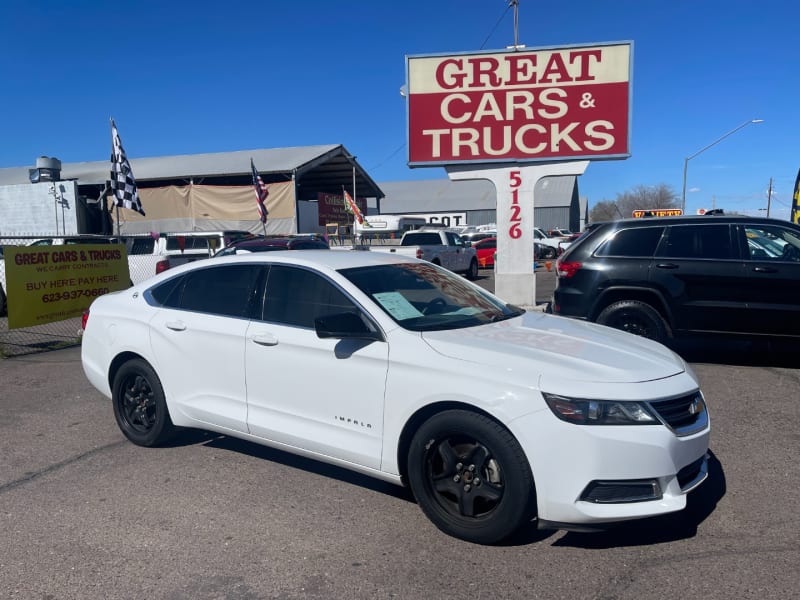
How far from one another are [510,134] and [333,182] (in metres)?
26.9

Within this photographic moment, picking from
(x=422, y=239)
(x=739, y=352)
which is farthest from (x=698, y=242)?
(x=422, y=239)

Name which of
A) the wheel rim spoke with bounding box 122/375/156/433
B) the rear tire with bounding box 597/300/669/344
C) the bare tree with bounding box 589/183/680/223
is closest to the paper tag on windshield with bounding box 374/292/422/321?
the wheel rim spoke with bounding box 122/375/156/433

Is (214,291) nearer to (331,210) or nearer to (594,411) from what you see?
(594,411)

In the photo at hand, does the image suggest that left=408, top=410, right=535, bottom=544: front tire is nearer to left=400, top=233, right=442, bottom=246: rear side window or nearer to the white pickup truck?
the white pickup truck

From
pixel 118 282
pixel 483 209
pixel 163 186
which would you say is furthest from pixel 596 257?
pixel 483 209

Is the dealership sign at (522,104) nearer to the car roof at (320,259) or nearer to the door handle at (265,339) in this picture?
the car roof at (320,259)

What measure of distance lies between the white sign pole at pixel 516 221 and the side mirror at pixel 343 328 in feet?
26.8

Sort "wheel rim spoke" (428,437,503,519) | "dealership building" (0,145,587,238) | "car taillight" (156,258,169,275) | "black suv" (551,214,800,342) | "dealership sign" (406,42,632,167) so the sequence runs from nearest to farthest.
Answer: "wheel rim spoke" (428,437,503,519) → "black suv" (551,214,800,342) → "dealership sign" (406,42,632,167) → "car taillight" (156,258,169,275) → "dealership building" (0,145,587,238)

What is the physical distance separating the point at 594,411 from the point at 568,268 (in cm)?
539

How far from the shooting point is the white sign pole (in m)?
12.0

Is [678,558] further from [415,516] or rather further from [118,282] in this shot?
[118,282]

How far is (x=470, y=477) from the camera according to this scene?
3.66 metres

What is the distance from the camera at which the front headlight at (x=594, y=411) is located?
338 cm

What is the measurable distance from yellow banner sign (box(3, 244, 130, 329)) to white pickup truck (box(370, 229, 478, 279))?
379 inches
